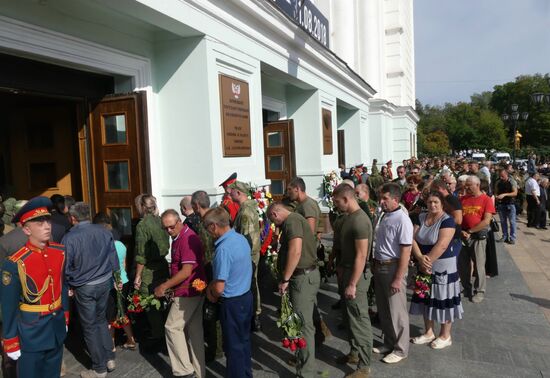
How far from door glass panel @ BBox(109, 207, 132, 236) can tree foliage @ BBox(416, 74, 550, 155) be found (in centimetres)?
6273

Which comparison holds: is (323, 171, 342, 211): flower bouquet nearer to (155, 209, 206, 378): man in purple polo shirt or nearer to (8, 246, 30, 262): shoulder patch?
(155, 209, 206, 378): man in purple polo shirt

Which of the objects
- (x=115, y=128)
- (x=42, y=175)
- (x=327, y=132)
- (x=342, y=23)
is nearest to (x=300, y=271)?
(x=115, y=128)

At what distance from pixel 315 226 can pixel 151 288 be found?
6.89ft

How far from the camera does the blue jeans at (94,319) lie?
407 cm

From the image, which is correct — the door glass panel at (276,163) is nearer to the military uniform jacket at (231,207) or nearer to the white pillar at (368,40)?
the military uniform jacket at (231,207)

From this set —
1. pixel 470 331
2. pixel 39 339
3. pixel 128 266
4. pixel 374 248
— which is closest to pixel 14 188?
pixel 128 266

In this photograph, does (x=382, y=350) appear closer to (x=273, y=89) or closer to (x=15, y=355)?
(x=15, y=355)

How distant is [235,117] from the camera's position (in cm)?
664

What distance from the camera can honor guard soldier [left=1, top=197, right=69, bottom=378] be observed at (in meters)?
3.09

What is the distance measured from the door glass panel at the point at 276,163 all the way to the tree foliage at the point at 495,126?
5803cm

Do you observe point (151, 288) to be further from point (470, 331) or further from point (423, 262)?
point (470, 331)

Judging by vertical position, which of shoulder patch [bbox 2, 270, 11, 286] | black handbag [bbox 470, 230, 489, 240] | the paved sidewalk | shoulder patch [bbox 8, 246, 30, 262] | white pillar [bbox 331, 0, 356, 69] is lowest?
the paved sidewalk

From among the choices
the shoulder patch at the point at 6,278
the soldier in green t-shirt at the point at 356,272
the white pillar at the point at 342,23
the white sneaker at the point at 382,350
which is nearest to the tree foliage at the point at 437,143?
the white pillar at the point at 342,23

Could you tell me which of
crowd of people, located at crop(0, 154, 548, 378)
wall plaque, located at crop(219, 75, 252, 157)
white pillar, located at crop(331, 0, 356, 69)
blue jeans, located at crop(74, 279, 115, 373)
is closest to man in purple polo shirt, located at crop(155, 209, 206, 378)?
crowd of people, located at crop(0, 154, 548, 378)
